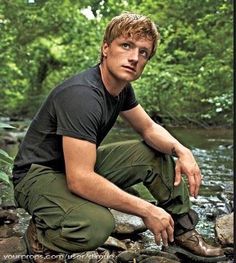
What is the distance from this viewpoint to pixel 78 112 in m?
1.94

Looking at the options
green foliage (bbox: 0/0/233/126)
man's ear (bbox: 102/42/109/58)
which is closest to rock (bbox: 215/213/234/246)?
man's ear (bbox: 102/42/109/58)

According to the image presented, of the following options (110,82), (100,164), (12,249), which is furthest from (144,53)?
(12,249)

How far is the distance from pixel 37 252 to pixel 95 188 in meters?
0.44

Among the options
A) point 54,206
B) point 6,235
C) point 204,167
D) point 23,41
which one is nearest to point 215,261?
point 54,206

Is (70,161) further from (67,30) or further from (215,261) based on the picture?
(67,30)

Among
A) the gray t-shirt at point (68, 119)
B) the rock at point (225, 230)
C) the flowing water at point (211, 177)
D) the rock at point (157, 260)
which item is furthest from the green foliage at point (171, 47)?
the rock at point (157, 260)

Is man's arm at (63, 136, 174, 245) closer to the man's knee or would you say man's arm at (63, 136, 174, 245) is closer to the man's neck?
the man's knee

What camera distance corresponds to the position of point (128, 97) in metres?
2.44

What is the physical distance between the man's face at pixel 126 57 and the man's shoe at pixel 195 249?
2.77 feet

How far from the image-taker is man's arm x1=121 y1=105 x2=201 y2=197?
7.45ft

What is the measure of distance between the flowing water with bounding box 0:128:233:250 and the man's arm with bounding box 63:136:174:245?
2.27 ft

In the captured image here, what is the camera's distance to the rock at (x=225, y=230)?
2.46 meters

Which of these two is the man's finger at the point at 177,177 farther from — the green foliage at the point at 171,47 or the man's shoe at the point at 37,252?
the green foliage at the point at 171,47

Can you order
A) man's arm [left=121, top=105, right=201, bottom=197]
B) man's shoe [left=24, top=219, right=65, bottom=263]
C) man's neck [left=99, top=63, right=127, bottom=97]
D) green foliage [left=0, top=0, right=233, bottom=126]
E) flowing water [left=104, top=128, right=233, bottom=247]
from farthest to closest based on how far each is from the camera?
→ green foliage [left=0, top=0, right=233, bottom=126], flowing water [left=104, top=128, right=233, bottom=247], man's arm [left=121, top=105, right=201, bottom=197], man's neck [left=99, top=63, right=127, bottom=97], man's shoe [left=24, top=219, right=65, bottom=263]
